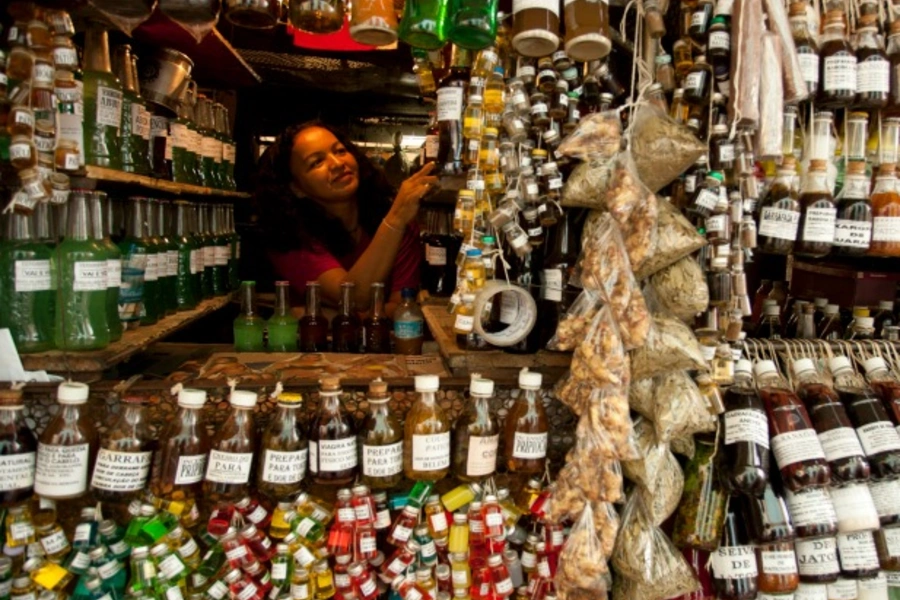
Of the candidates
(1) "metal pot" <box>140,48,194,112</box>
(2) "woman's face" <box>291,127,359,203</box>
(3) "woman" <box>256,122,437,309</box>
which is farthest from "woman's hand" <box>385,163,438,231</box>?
(1) "metal pot" <box>140,48,194,112</box>

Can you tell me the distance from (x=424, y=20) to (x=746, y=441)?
3.75 feet

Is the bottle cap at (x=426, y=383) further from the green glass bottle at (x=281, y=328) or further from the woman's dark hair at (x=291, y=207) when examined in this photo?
the woman's dark hair at (x=291, y=207)

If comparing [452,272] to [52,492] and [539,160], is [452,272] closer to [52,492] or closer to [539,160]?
[539,160]

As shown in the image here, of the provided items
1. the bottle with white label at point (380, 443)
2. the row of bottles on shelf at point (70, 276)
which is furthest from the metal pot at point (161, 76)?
the bottle with white label at point (380, 443)

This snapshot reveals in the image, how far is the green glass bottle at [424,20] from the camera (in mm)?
1289

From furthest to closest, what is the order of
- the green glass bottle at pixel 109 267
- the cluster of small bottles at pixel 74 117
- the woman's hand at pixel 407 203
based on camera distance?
the woman's hand at pixel 407 203 → the green glass bottle at pixel 109 267 → the cluster of small bottles at pixel 74 117

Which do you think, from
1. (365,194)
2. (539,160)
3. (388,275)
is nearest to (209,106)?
(365,194)

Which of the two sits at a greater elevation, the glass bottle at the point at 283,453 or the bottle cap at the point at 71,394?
the bottle cap at the point at 71,394

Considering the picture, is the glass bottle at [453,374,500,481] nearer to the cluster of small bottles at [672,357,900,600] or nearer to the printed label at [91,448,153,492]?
the cluster of small bottles at [672,357,900,600]

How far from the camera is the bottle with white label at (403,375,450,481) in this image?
135 centimetres

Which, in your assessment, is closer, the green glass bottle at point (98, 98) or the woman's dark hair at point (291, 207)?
the green glass bottle at point (98, 98)

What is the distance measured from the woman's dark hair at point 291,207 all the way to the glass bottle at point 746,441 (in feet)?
6.86

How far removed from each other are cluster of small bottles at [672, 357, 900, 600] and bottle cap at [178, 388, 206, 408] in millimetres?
1102

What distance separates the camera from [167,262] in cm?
211
